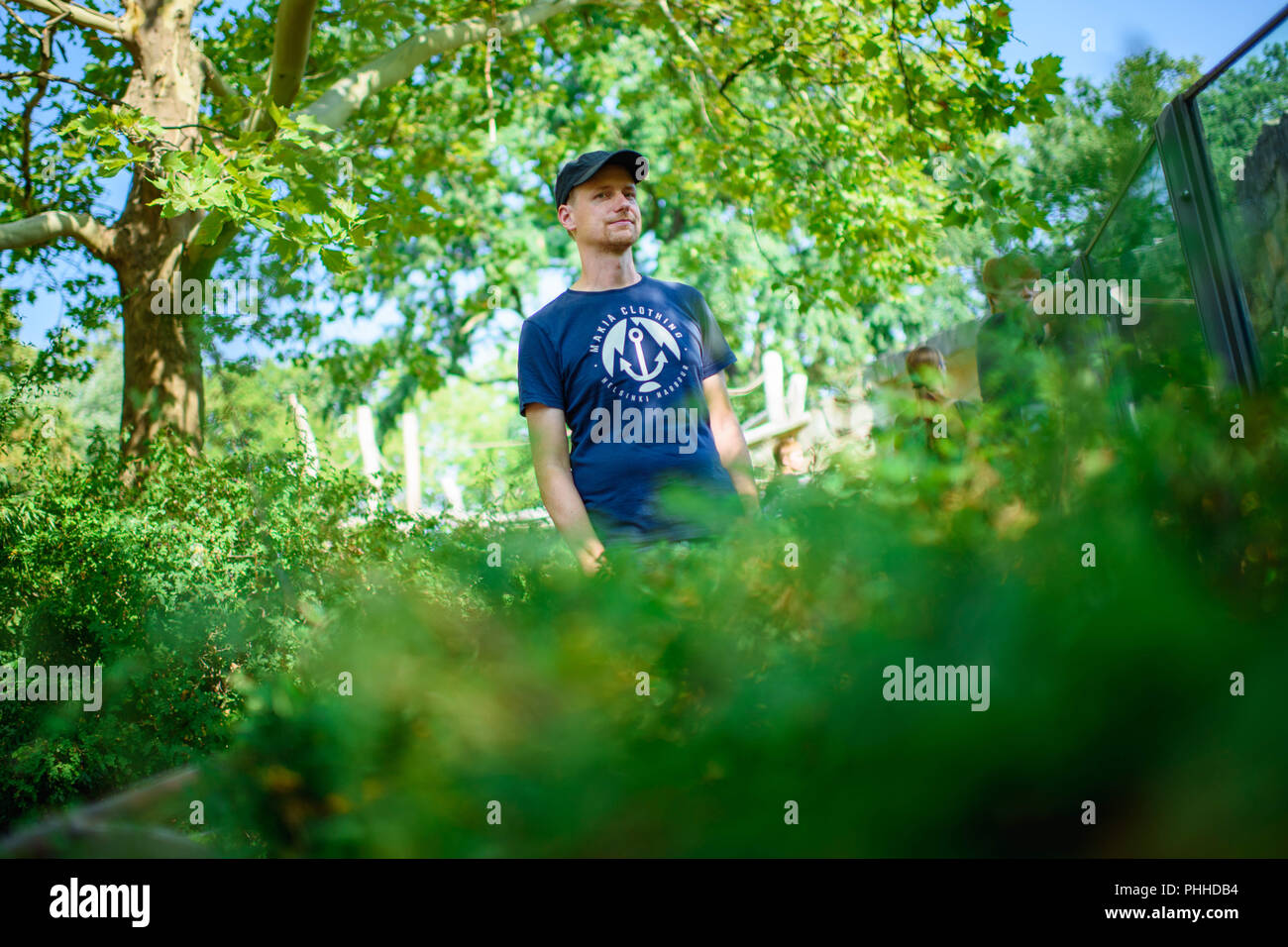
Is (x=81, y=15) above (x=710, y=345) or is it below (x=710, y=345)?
above

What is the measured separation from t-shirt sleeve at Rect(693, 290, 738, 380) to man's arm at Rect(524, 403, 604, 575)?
0.51 meters

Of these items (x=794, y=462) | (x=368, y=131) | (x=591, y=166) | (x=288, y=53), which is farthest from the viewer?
(x=368, y=131)

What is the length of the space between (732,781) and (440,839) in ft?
0.96

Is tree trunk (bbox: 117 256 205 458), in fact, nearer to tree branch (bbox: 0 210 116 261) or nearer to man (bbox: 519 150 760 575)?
tree branch (bbox: 0 210 116 261)

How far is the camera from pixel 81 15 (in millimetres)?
6988

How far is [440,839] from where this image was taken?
3.42 ft

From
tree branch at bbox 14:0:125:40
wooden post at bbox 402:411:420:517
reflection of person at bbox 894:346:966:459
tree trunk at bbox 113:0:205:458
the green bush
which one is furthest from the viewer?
wooden post at bbox 402:411:420:517

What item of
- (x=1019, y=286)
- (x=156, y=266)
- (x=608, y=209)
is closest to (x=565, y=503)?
(x=608, y=209)
